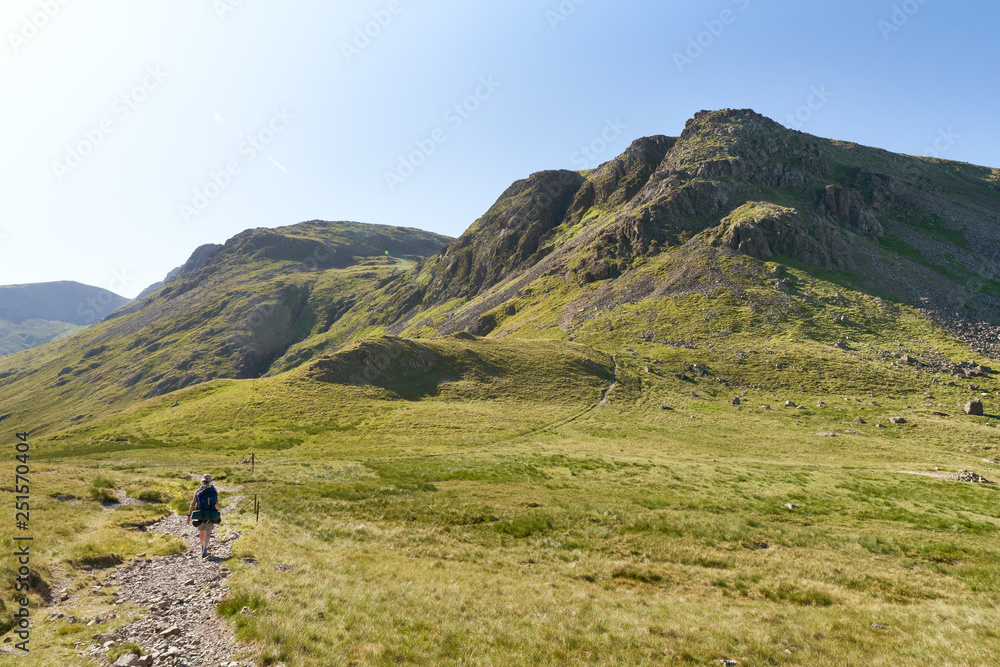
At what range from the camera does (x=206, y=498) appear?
1756cm

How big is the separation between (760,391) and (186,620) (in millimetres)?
88210

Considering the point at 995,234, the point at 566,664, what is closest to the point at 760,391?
the point at 566,664

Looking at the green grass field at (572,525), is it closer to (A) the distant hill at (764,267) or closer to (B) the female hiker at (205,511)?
(B) the female hiker at (205,511)

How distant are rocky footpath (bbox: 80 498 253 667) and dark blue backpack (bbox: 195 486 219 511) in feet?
6.56

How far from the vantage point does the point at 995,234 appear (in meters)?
141

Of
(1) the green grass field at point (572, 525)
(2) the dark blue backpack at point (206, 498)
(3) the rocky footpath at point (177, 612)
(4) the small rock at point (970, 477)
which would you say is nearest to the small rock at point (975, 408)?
(1) the green grass field at point (572, 525)

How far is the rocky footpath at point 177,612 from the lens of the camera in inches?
400

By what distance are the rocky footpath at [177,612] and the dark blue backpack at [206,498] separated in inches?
78.7

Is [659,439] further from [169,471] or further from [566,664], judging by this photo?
[169,471]

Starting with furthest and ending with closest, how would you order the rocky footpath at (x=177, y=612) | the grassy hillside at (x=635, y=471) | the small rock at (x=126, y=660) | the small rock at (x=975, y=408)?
the small rock at (x=975, y=408) → the grassy hillside at (x=635, y=471) → the rocky footpath at (x=177, y=612) → the small rock at (x=126, y=660)

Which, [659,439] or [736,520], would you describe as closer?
[736,520]

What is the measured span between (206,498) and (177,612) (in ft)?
19.5

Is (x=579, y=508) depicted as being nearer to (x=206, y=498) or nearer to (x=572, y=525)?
(x=572, y=525)

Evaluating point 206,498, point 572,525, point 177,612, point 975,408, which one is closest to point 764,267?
point 975,408
